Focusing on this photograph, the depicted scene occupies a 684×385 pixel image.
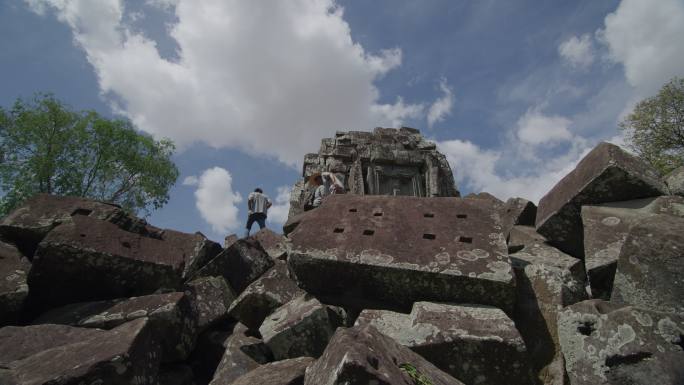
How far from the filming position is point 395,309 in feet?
11.1

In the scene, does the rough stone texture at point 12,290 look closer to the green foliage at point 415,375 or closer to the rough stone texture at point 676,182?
the green foliage at point 415,375

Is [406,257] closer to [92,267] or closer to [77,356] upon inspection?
[77,356]

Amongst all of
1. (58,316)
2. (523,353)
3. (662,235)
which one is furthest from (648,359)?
(58,316)

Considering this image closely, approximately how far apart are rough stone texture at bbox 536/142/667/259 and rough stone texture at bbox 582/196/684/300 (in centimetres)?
12

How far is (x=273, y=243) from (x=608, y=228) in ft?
14.5

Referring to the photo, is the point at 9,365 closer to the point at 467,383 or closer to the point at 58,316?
the point at 58,316

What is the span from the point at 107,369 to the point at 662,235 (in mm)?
3665

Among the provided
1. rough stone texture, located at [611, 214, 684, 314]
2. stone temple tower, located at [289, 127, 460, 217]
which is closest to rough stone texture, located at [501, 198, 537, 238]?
rough stone texture, located at [611, 214, 684, 314]

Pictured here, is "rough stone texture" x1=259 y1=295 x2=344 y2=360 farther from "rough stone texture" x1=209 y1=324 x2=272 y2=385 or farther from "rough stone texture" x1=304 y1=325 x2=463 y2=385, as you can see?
"rough stone texture" x1=304 y1=325 x2=463 y2=385

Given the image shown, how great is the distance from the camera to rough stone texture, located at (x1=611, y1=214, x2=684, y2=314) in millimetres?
2625

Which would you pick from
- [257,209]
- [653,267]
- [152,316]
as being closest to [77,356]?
[152,316]

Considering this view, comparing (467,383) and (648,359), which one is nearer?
(648,359)

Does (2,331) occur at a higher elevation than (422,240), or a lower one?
lower

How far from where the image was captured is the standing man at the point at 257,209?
30.3 ft
